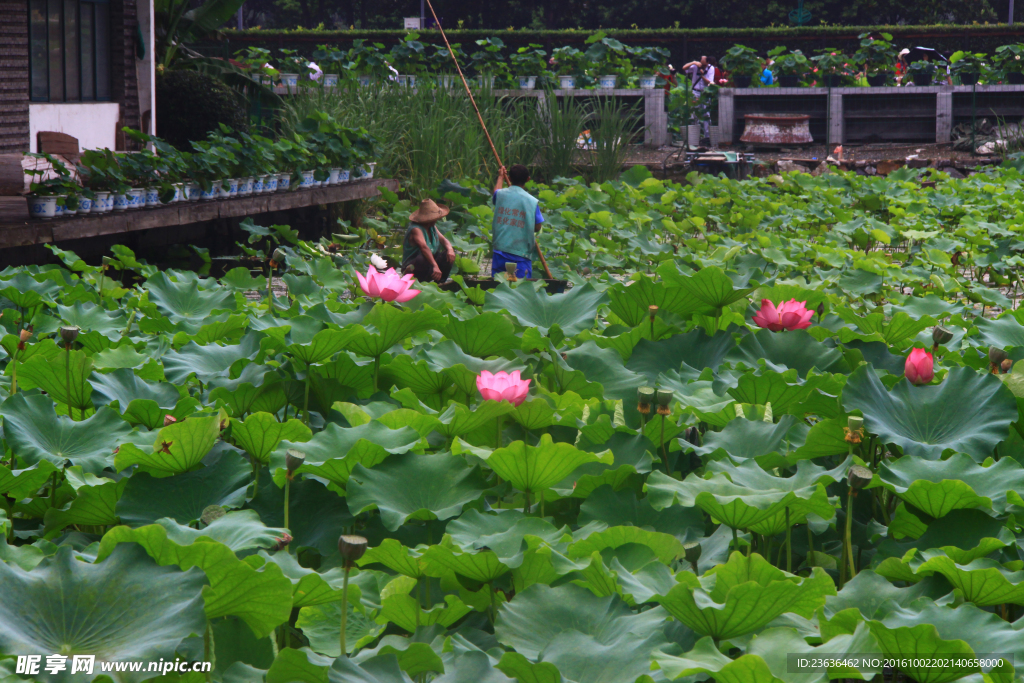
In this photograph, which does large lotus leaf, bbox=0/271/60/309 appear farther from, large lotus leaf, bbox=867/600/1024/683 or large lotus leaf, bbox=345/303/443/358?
large lotus leaf, bbox=867/600/1024/683

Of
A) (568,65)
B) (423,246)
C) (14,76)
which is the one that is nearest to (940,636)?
(423,246)

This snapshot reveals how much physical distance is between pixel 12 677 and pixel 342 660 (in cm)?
29

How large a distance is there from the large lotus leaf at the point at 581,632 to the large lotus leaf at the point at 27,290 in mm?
1911

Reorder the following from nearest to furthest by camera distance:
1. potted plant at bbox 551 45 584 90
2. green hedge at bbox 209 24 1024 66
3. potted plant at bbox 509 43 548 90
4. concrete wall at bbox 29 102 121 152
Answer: concrete wall at bbox 29 102 121 152
potted plant at bbox 509 43 548 90
potted plant at bbox 551 45 584 90
green hedge at bbox 209 24 1024 66

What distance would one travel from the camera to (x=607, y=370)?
1.88m

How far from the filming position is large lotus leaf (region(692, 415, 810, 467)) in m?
1.43

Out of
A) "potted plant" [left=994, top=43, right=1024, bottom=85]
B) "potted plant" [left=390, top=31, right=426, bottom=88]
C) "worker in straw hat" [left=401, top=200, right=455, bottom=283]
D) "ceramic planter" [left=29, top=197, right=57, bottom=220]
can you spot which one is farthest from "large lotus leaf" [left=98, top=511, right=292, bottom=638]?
"potted plant" [left=994, top=43, right=1024, bottom=85]

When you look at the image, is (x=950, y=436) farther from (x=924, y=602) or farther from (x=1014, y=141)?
(x=1014, y=141)

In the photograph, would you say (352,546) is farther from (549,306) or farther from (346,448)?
(549,306)

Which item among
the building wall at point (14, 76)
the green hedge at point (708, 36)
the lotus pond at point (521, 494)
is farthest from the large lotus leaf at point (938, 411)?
the green hedge at point (708, 36)

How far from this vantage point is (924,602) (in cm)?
103

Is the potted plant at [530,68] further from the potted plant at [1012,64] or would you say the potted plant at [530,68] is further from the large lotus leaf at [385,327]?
the large lotus leaf at [385,327]

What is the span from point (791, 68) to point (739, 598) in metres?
17.1

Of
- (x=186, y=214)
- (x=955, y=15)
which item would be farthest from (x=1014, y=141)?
(x=955, y=15)
